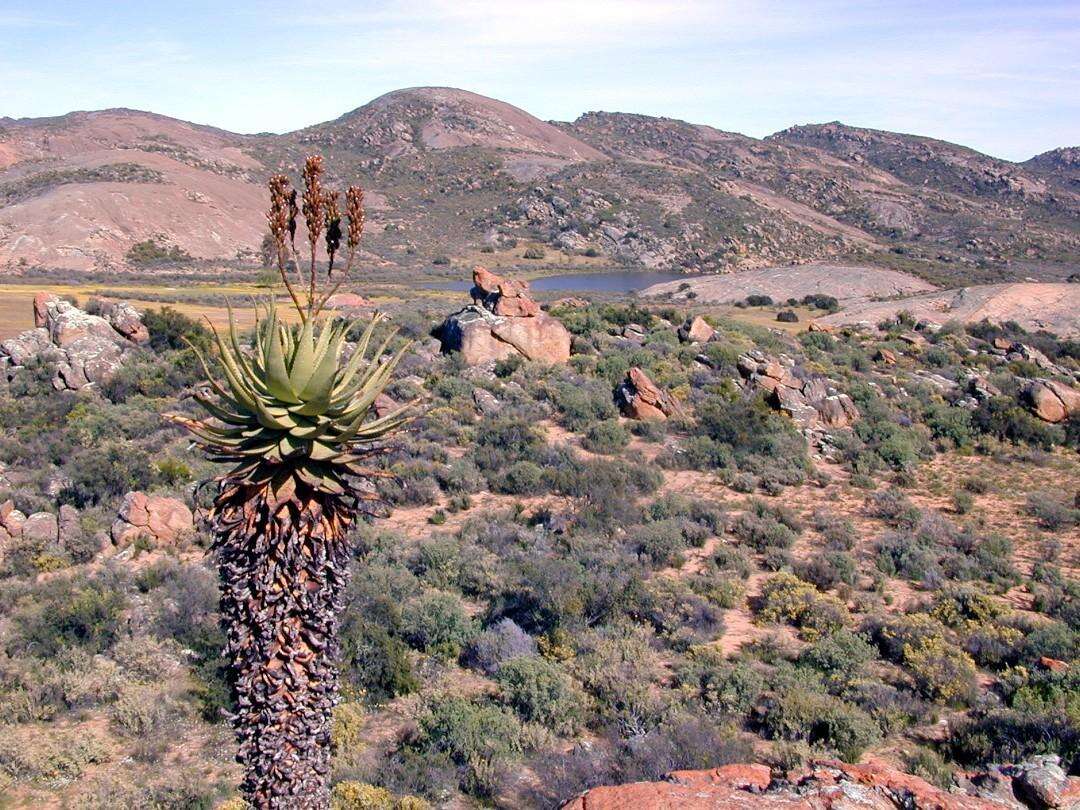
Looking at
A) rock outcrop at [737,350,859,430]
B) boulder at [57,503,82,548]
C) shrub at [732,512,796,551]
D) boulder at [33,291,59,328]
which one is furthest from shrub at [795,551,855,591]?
boulder at [33,291,59,328]

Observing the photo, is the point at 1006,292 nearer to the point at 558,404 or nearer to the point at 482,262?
the point at 558,404

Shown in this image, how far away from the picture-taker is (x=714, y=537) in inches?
502

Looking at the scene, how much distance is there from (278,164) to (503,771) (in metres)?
97.2

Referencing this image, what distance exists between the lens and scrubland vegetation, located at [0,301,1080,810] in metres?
6.89

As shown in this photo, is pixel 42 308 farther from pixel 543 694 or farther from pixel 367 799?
pixel 367 799

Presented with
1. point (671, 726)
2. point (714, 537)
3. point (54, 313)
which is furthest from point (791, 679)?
point (54, 313)

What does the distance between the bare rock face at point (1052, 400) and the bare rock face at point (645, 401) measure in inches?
376

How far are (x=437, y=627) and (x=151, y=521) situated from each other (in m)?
5.63

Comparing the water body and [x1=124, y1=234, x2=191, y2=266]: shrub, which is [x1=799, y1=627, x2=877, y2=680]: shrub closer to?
the water body

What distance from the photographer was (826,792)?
4.84 metres

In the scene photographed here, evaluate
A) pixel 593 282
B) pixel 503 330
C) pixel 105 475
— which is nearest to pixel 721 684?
pixel 105 475

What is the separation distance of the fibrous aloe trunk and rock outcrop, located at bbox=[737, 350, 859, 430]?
54.0 feet

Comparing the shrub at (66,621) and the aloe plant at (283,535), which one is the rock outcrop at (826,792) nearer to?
the aloe plant at (283,535)

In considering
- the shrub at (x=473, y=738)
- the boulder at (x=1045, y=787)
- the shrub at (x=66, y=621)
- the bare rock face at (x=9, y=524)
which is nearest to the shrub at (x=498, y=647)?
the shrub at (x=473, y=738)
